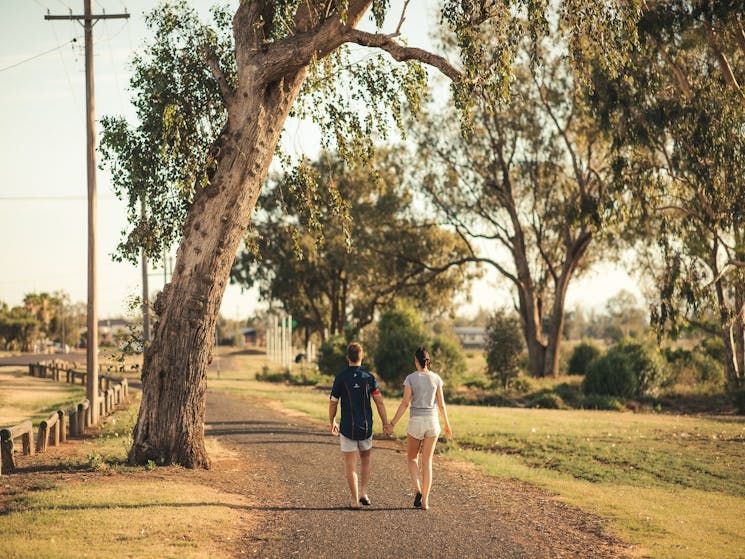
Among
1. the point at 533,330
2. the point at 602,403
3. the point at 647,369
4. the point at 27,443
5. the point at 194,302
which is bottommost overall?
the point at 602,403

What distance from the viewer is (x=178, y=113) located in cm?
1427

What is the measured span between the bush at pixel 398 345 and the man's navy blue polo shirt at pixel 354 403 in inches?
937

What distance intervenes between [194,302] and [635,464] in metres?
8.99

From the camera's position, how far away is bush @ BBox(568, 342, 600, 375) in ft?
149

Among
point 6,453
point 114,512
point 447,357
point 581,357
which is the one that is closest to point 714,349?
point 581,357

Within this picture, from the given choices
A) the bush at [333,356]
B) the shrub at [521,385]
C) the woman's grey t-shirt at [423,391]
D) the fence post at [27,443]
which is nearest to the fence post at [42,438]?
the fence post at [27,443]

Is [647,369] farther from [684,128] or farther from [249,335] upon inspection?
[249,335]

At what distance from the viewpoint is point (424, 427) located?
10.1m

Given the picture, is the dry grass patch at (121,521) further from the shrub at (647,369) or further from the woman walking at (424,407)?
the shrub at (647,369)

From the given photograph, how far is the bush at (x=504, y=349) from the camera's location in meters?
35.1

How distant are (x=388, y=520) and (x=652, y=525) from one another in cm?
333

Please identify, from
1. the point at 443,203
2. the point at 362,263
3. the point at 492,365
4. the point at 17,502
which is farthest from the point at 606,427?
the point at 362,263

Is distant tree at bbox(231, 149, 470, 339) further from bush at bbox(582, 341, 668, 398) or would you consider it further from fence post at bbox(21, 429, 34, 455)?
fence post at bbox(21, 429, 34, 455)

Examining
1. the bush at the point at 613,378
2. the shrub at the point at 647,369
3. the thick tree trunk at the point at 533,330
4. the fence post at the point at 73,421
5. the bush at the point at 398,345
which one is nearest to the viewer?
the fence post at the point at 73,421
